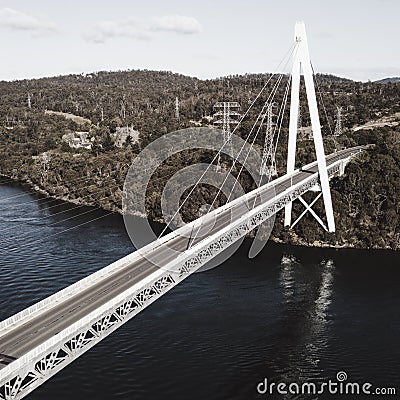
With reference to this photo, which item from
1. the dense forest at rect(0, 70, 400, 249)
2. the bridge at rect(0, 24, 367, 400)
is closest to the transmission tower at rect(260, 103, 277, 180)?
the dense forest at rect(0, 70, 400, 249)

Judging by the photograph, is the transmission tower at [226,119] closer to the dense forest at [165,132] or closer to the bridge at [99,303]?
the dense forest at [165,132]

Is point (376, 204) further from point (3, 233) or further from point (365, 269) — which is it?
point (3, 233)

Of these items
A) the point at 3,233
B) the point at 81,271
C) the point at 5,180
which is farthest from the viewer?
the point at 5,180

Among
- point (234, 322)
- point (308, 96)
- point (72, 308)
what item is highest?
point (308, 96)

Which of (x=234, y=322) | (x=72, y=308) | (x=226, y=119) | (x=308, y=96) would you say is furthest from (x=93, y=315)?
(x=226, y=119)

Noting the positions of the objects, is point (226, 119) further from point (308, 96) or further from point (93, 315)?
point (93, 315)

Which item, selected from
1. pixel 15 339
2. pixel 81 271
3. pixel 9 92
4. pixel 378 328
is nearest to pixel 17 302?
pixel 81 271

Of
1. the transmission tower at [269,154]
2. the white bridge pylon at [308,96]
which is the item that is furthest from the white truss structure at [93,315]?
the transmission tower at [269,154]
